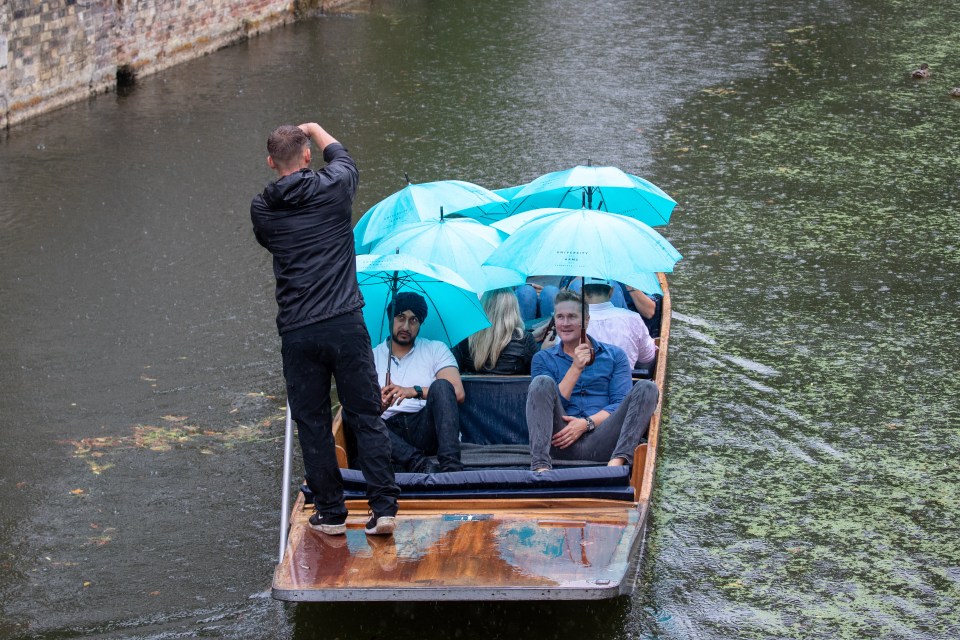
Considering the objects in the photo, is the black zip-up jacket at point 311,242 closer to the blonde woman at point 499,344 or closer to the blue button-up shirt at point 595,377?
the blue button-up shirt at point 595,377

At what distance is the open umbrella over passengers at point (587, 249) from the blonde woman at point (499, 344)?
444mm

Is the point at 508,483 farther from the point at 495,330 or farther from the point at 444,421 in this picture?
the point at 495,330

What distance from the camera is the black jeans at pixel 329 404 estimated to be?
4.96m

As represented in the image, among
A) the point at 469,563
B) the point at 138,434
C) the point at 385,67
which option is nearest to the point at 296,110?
the point at 385,67

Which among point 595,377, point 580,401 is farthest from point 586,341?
point 580,401

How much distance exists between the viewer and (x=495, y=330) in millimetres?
6996

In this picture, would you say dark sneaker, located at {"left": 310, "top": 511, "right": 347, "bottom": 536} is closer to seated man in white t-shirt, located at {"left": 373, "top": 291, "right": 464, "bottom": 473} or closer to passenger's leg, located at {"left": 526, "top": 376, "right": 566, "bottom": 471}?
seated man in white t-shirt, located at {"left": 373, "top": 291, "right": 464, "bottom": 473}

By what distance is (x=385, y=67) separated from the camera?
55.8 ft

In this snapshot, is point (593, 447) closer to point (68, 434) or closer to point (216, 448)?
point (216, 448)

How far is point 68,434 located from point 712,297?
14.9 feet

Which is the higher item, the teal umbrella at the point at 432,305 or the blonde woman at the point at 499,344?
the teal umbrella at the point at 432,305

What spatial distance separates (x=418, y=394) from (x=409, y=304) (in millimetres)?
463


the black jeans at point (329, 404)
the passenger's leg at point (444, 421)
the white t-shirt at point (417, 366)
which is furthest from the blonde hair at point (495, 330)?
the black jeans at point (329, 404)

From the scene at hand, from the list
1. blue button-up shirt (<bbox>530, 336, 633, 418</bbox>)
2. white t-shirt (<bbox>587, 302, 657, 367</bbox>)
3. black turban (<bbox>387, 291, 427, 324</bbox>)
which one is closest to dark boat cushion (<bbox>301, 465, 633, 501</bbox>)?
blue button-up shirt (<bbox>530, 336, 633, 418</bbox>)
